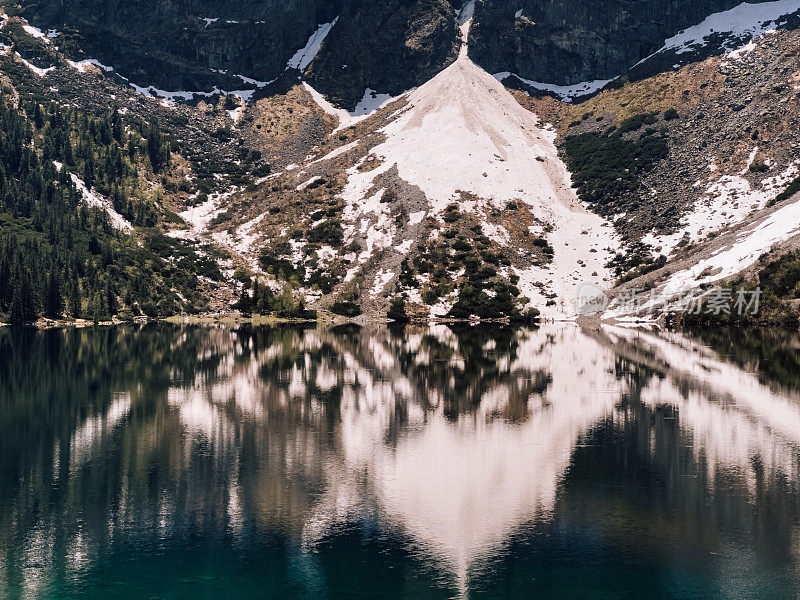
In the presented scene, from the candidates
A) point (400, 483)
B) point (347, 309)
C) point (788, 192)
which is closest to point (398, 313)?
Answer: point (347, 309)

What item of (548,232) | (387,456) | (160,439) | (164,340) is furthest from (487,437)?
(548,232)

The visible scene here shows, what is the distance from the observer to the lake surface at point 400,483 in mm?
28578

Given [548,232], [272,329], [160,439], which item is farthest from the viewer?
[548,232]

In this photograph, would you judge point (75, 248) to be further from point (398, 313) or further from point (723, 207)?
point (723, 207)

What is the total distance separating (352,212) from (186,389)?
12261cm

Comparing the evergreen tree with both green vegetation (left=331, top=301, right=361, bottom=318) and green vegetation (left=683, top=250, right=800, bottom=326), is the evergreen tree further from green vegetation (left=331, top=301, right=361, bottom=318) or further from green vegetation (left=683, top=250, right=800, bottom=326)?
green vegetation (left=683, top=250, right=800, bottom=326)

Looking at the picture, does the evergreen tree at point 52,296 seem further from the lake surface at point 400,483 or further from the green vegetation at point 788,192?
the green vegetation at point 788,192

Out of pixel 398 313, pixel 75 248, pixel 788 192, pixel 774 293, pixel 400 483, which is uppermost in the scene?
pixel 788 192

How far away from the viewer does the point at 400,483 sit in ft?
129

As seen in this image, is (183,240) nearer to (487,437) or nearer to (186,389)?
(186,389)

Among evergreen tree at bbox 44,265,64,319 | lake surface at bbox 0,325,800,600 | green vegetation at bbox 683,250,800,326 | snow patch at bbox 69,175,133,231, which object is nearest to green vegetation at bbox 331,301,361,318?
evergreen tree at bbox 44,265,64,319

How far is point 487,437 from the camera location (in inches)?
1970

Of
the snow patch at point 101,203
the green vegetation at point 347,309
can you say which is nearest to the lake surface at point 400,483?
the green vegetation at point 347,309

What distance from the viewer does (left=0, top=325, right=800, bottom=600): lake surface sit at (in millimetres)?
28578
